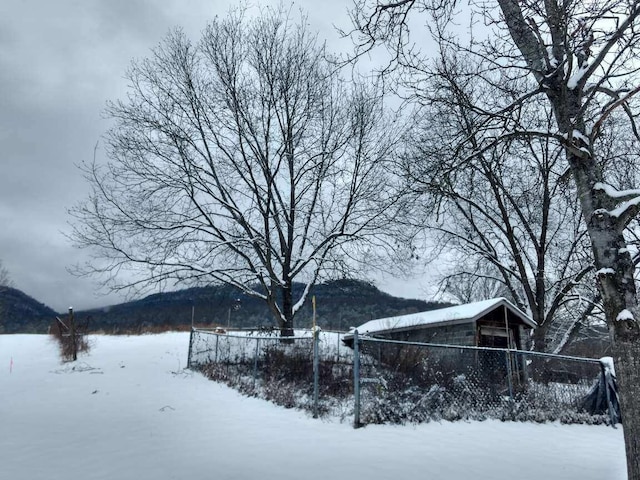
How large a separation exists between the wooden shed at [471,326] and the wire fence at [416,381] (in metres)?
3.82

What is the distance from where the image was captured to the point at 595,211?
A: 14.7ft

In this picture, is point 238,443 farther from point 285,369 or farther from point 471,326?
point 471,326

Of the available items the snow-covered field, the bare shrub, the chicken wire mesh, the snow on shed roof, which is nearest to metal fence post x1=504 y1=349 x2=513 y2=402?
the chicken wire mesh

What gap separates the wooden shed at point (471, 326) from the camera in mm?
16062

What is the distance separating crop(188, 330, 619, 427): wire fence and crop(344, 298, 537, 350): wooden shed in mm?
3815

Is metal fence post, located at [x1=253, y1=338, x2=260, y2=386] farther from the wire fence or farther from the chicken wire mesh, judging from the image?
the chicken wire mesh

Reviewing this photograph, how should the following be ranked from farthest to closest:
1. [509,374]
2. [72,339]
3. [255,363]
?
[72,339]
[255,363]
[509,374]

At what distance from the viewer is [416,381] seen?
9.07 m

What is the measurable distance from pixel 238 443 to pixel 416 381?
411 cm

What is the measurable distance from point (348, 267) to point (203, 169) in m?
6.81

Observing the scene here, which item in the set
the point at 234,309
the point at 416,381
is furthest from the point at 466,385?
the point at 234,309

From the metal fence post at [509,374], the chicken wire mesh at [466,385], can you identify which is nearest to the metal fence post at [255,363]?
the chicken wire mesh at [466,385]

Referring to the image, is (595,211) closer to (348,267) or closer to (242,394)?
(242,394)

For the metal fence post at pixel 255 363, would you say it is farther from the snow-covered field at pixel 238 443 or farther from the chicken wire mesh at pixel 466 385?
the chicken wire mesh at pixel 466 385
